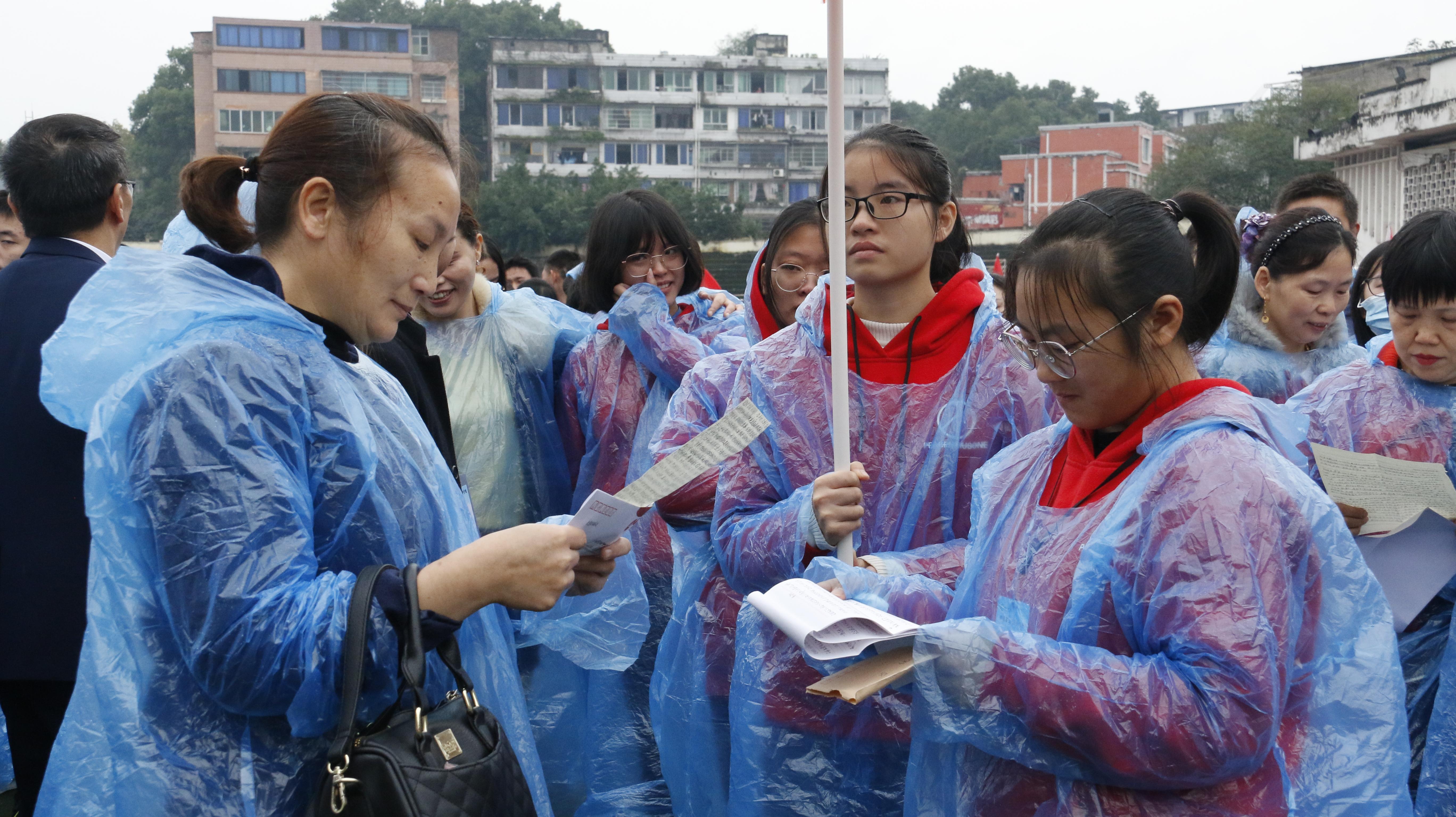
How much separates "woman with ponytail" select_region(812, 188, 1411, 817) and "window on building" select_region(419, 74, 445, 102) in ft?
161

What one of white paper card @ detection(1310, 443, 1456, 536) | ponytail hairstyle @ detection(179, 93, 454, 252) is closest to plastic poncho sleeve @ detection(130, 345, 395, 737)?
ponytail hairstyle @ detection(179, 93, 454, 252)

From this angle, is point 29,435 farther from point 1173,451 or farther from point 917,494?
point 1173,451

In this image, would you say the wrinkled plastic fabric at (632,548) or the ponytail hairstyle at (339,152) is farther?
the wrinkled plastic fabric at (632,548)

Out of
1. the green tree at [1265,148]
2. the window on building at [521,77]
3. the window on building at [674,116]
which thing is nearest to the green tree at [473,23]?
the window on building at [521,77]

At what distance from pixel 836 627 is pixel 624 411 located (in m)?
2.15

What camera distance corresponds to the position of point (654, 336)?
11.3 ft

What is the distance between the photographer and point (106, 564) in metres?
1.36

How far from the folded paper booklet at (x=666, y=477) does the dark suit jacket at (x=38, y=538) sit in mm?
1264

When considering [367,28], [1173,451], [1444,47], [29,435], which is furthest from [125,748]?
[367,28]

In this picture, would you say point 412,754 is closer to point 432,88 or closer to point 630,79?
point 432,88

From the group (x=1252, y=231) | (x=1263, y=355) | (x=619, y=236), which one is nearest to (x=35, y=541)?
(x=619, y=236)

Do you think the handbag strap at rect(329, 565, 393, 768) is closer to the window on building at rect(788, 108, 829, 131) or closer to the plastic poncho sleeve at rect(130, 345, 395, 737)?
the plastic poncho sleeve at rect(130, 345, 395, 737)

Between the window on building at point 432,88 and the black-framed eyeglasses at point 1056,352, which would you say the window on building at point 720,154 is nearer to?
the window on building at point 432,88

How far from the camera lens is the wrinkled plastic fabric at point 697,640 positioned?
2.48 m
